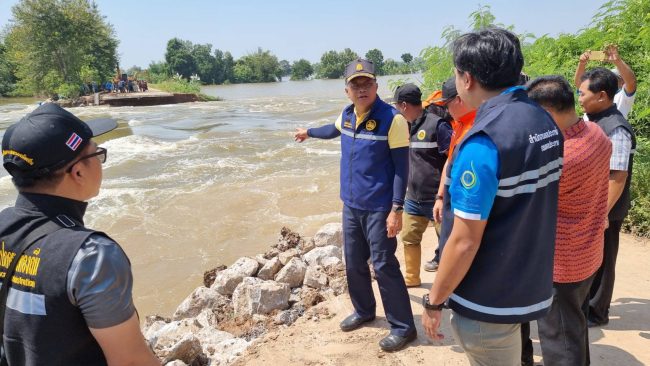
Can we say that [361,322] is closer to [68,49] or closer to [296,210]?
[296,210]

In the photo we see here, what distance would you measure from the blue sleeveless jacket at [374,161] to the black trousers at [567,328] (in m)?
1.16

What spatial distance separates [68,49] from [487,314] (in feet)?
143

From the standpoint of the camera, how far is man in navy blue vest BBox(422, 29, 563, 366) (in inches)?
59.3

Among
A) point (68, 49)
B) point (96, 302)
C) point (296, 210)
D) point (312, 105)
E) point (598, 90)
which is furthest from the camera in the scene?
point (68, 49)

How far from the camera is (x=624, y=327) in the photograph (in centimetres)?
321

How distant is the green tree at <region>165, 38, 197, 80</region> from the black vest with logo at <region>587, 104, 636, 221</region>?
72692 mm

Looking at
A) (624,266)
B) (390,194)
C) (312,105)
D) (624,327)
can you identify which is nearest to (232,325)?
(390,194)

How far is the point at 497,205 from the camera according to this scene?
5.11 feet

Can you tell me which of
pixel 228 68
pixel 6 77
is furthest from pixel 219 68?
pixel 6 77

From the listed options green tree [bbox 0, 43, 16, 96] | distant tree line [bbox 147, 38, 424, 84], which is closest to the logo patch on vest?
green tree [bbox 0, 43, 16, 96]

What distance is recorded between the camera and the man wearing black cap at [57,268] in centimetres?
123

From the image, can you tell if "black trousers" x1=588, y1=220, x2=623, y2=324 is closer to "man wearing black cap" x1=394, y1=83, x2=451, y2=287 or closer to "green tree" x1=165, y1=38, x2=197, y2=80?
"man wearing black cap" x1=394, y1=83, x2=451, y2=287

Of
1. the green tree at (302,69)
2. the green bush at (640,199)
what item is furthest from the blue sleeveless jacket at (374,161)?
the green tree at (302,69)

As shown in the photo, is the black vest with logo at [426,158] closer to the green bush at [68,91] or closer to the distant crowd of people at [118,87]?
the distant crowd of people at [118,87]
